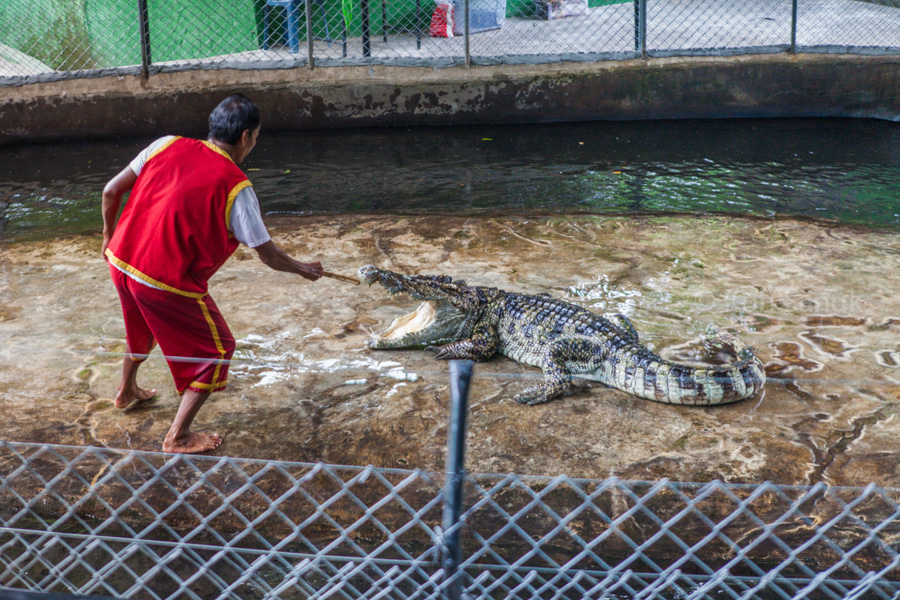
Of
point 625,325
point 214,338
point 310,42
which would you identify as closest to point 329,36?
point 310,42

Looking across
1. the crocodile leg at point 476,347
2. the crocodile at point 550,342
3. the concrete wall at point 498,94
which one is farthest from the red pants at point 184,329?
the concrete wall at point 498,94

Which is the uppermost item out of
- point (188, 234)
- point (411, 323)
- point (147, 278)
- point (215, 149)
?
point (215, 149)

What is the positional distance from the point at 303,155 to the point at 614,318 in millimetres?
5311

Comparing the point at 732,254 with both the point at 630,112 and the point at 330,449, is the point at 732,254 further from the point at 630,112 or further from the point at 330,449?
the point at 630,112

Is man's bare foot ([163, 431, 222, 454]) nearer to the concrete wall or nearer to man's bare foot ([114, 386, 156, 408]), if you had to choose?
man's bare foot ([114, 386, 156, 408])

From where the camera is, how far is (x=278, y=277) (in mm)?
5184

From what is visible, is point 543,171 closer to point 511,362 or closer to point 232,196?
point 511,362

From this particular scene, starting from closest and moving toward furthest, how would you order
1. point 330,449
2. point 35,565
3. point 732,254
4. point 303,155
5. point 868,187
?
point 35,565 → point 330,449 → point 732,254 → point 868,187 → point 303,155

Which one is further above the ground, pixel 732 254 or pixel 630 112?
pixel 630 112

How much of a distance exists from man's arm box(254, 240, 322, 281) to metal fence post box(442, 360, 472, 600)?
164 cm

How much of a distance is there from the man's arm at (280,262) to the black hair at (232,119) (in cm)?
45

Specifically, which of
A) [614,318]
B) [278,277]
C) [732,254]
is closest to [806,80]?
[732,254]

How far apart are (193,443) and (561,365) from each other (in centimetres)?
186

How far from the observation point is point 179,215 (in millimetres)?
2906
